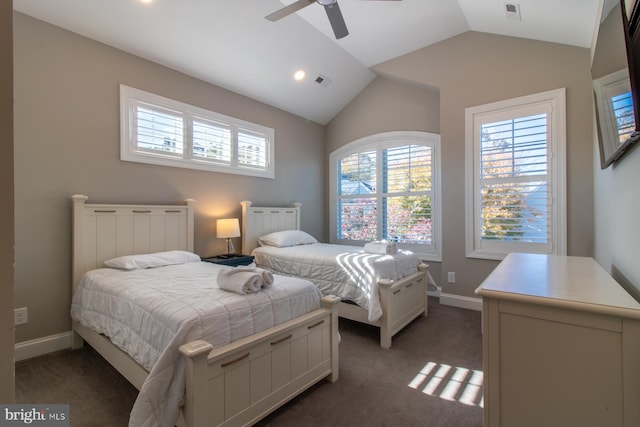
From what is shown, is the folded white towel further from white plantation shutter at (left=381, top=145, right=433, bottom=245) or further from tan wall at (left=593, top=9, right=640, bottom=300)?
tan wall at (left=593, top=9, right=640, bottom=300)

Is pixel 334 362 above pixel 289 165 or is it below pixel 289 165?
below

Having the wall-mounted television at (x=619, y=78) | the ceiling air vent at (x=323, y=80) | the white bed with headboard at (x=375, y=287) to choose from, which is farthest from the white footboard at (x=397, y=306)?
the ceiling air vent at (x=323, y=80)

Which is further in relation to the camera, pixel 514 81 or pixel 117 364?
pixel 514 81

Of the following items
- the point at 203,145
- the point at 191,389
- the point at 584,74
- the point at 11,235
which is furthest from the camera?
the point at 203,145

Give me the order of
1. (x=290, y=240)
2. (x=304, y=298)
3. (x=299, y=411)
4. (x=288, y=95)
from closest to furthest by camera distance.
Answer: (x=299, y=411) < (x=304, y=298) < (x=290, y=240) < (x=288, y=95)

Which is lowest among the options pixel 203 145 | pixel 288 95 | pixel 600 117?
pixel 600 117

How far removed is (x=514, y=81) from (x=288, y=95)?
2861 mm

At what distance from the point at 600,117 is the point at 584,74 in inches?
64.7

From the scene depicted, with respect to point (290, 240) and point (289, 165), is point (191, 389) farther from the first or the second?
point (289, 165)

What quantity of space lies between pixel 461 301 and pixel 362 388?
7.11 feet

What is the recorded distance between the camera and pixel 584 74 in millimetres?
2959

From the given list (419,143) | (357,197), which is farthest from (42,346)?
(419,143)

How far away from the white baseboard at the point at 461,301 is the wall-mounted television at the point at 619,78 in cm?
226

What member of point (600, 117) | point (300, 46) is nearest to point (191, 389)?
point (600, 117)
